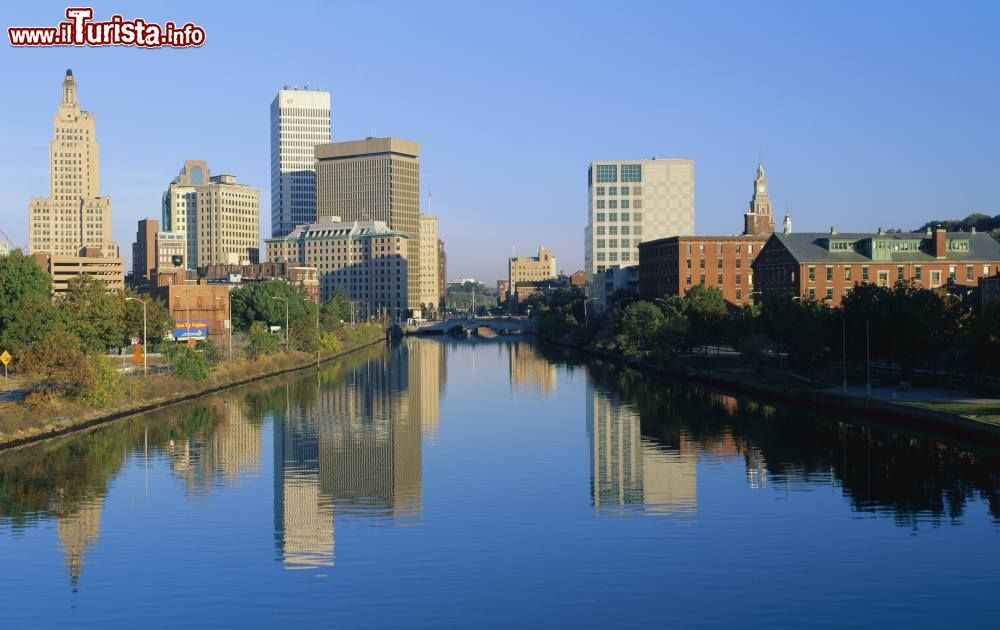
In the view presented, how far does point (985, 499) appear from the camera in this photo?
172 feet

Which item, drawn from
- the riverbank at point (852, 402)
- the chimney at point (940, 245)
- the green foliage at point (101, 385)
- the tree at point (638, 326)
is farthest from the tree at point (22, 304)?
the chimney at point (940, 245)

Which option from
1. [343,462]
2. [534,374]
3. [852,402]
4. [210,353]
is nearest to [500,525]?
[343,462]

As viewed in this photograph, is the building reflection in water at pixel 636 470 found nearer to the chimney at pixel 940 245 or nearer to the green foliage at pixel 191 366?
the green foliage at pixel 191 366

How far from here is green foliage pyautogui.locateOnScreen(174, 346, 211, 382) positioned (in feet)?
350

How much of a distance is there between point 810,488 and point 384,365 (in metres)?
116

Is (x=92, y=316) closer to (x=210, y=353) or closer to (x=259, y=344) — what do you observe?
(x=210, y=353)

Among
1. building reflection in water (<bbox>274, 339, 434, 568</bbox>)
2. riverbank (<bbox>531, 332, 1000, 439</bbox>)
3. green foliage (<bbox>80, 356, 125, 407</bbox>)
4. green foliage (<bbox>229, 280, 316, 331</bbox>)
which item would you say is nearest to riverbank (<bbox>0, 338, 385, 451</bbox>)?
green foliage (<bbox>80, 356, 125, 407</bbox>)

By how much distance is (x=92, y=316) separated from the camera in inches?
4360

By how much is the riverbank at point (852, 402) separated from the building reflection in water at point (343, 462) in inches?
1212

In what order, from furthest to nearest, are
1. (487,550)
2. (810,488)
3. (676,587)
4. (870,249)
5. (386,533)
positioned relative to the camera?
(870,249)
(810,488)
(386,533)
(487,550)
(676,587)

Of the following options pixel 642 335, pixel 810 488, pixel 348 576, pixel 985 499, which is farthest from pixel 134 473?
pixel 642 335

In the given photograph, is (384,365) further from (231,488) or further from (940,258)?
(231,488)

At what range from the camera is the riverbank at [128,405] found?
72.4m

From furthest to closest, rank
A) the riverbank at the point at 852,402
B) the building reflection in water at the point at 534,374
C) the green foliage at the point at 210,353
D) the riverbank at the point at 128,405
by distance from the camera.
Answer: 1. the building reflection in water at the point at 534,374
2. the green foliage at the point at 210,353
3. the riverbank at the point at 128,405
4. the riverbank at the point at 852,402
